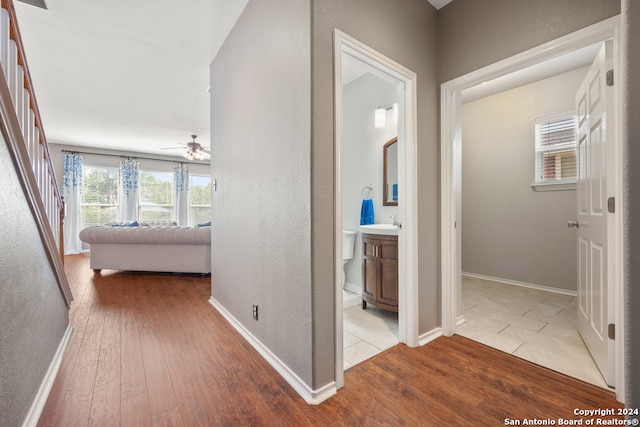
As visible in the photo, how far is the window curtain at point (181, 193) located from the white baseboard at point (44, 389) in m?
6.47

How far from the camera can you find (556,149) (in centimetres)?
329

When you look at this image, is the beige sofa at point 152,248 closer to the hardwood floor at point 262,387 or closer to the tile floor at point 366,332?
the hardwood floor at point 262,387

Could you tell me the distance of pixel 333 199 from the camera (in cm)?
151

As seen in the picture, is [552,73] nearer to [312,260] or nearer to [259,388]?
[312,260]

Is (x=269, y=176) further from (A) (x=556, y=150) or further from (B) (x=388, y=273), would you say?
(A) (x=556, y=150)

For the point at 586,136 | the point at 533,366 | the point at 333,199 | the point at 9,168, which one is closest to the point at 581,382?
the point at 533,366

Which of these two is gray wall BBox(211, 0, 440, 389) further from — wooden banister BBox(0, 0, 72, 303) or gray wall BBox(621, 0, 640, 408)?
wooden banister BBox(0, 0, 72, 303)

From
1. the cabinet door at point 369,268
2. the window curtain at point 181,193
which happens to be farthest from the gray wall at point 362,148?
the window curtain at point 181,193

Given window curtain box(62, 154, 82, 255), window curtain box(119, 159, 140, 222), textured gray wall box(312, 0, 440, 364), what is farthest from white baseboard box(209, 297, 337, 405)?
window curtain box(62, 154, 82, 255)

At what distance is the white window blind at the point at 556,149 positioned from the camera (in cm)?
319

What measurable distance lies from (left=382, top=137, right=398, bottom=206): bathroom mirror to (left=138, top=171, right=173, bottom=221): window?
23.3ft

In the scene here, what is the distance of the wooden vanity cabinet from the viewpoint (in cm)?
234

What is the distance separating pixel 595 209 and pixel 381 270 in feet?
4.97

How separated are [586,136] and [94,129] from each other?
745 cm
